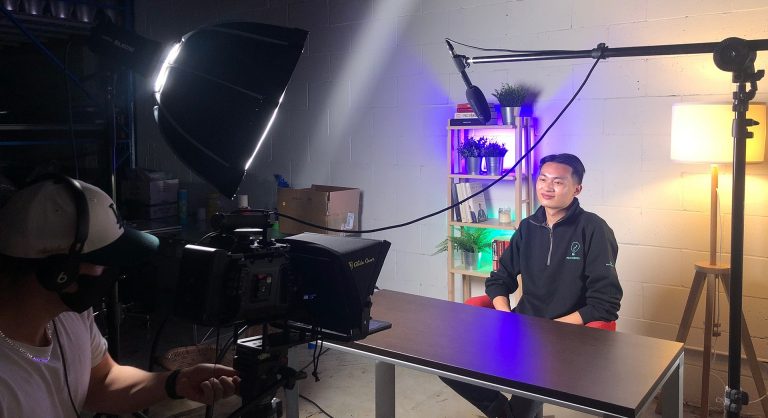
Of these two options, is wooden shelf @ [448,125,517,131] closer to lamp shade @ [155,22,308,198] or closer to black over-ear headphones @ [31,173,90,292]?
lamp shade @ [155,22,308,198]

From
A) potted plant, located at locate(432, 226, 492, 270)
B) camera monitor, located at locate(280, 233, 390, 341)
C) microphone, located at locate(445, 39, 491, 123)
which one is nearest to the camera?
camera monitor, located at locate(280, 233, 390, 341)

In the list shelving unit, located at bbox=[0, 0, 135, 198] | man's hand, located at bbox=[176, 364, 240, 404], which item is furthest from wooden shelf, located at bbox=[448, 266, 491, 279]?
shelving unit, located at bbox=[0, 0, 135, 198]

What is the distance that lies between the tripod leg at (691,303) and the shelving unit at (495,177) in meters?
0.91

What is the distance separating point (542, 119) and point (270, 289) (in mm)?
2694

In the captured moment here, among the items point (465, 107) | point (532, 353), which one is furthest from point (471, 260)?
point (532, 353)

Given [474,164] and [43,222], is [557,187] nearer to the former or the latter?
[474,164]

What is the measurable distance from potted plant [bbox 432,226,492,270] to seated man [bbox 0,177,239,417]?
8.03 feet

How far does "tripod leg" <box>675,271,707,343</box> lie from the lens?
306 centimetres

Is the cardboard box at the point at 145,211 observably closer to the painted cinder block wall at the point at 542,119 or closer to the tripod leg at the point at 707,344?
the painted cinder block wall at the point at 542,119

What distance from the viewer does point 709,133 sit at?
113 inches

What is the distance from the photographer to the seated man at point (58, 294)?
118 centimetres

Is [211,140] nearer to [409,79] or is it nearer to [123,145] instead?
[409,79]

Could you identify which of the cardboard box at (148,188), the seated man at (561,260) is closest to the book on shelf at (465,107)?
the seated man at (561,260)

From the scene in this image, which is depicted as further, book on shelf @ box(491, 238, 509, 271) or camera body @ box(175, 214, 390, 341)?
book on shelf @ box(491, 238, 509, 271)
